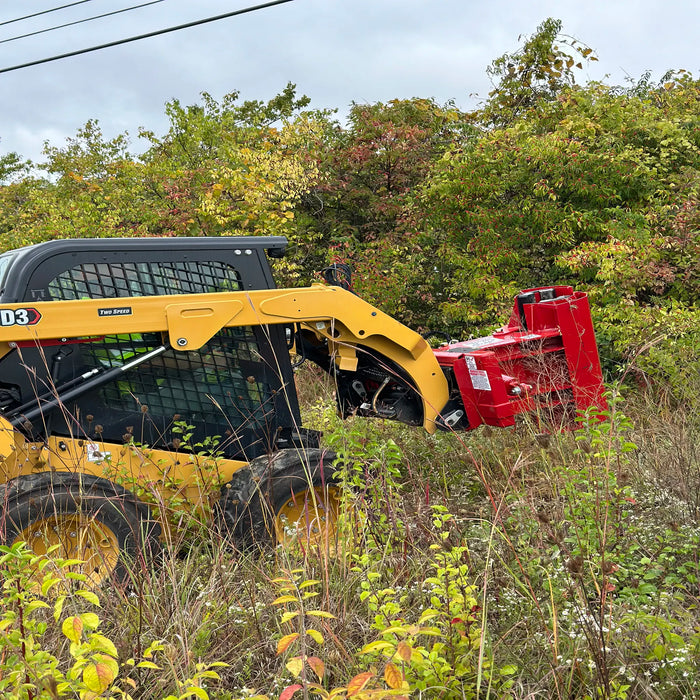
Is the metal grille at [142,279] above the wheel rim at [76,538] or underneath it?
above

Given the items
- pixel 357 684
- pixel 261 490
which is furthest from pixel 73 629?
pixel 261 490

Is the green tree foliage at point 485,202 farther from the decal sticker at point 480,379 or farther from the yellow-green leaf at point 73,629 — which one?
the yellow-green leaf at point 73,629

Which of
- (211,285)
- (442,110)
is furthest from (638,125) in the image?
(211,285)

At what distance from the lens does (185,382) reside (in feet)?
14.0

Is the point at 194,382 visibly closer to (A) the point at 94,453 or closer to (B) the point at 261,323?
(B) the point at 261,323

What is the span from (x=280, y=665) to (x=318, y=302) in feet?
7.53

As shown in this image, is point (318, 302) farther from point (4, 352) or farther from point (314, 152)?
point (314, 152)

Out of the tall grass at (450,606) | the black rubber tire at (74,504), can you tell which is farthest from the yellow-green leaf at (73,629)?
the black rubber tire at (74,504)

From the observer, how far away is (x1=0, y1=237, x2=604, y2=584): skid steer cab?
3.66 meters

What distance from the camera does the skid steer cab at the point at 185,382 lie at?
3656 mm

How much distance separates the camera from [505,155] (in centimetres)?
897

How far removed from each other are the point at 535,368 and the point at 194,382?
225 centimetres

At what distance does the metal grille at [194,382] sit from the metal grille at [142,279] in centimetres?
26

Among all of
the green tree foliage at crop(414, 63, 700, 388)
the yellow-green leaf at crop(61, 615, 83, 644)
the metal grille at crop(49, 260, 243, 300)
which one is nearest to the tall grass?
the yellow-green leaf at crop(61, 615, 83, 644)
